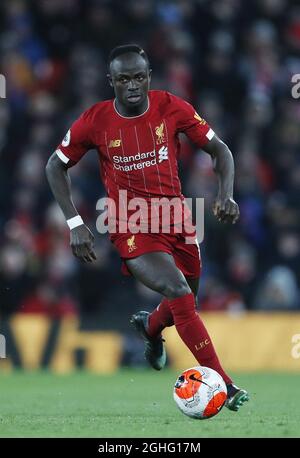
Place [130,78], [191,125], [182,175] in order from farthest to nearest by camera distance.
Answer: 1. [182,175]
2. [191,125]
3. [130,78]

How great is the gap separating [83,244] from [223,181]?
3.18 feet

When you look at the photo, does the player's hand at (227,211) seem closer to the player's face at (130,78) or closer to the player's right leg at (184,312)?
the player's right leg at (184,312)

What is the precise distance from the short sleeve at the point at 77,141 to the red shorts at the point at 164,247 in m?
0.59

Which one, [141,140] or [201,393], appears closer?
[201,393]

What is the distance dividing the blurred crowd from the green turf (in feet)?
4.48

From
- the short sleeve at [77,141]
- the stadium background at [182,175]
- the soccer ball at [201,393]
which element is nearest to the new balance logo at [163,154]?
the short sleeve at [77,141]

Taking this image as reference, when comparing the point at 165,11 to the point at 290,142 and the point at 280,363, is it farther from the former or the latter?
the point at 280,363

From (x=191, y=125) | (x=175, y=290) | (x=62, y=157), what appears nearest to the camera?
(x=175, y=290)

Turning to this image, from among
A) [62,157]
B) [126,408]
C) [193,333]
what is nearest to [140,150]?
[62,157]

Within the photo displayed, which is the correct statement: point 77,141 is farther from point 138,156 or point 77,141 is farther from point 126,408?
point 126,408

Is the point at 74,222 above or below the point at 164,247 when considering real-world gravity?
above

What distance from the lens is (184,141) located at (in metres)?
14.0

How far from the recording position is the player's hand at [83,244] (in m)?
7.48
